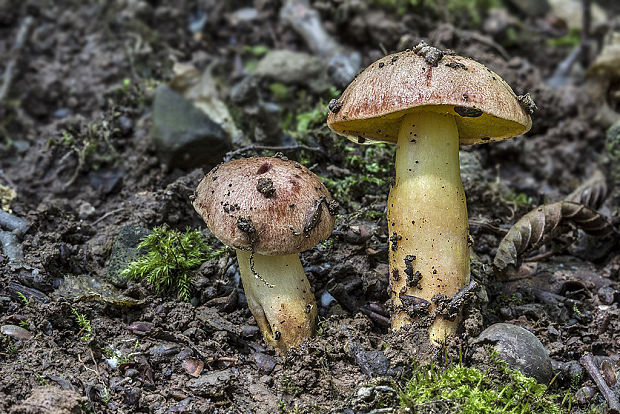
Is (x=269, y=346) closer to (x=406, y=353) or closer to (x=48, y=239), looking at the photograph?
(x=406, y=353)

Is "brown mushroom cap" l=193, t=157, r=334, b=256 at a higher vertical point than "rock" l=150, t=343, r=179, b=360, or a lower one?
higher

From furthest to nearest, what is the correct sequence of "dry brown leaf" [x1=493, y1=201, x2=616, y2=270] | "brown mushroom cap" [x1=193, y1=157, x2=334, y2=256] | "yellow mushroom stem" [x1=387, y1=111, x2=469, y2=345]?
"dry brown leaf" [x1=493, y1=201, x2=616, y2=270], "yellow mushroom stem" [x1=387, y1=111, x2=469, y2=345], "brown mushroom cap" [x1=193, y1=157, x2=334, y2=256]

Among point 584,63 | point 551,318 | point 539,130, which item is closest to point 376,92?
point 551,318

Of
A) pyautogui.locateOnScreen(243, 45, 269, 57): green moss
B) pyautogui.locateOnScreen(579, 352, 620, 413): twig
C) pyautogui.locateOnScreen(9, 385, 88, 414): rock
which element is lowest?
pyautogui.locateOnScreen(579, 352, 620, 413): twig

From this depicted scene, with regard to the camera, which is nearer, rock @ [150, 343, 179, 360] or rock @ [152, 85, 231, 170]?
rock @ [150, 343, 179, 360]

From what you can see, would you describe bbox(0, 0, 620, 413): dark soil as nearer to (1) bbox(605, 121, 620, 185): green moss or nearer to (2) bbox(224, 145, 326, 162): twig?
(2) bbox(224, 145, 326, 162): twig

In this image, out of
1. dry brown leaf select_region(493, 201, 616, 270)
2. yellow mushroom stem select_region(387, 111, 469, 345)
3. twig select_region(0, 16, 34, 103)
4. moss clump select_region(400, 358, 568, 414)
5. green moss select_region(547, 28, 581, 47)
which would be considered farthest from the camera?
green moss select_region(547, 28, 581, 47)

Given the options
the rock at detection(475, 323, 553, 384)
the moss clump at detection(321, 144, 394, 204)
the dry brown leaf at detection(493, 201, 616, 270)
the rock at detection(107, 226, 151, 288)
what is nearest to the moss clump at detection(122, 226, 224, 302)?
the rock at detection(107, 226, 151, 288)

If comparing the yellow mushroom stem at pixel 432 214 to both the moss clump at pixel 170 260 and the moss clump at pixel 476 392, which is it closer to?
the moss clump at pixel 476 392

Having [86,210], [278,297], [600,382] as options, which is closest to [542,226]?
[600,382]
